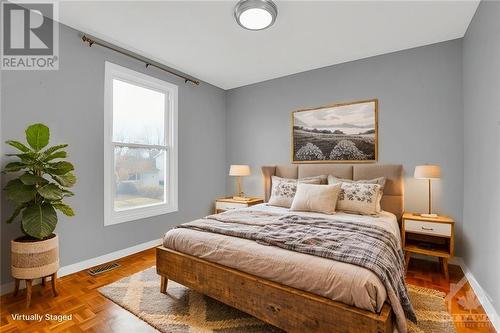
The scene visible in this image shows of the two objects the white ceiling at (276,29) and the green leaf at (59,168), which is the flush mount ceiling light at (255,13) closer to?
the white ceiling at (276,29)

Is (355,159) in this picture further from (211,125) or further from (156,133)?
(156,133)

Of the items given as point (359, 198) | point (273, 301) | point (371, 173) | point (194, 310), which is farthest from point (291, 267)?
point (371, 173)

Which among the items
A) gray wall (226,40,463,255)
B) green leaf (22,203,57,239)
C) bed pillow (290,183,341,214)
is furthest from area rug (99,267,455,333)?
gray wall (226,40,463,255)

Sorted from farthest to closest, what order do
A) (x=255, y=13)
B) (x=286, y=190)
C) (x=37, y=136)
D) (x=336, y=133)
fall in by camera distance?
1. (x=336, y=133)
2. (x=286, y=190)
3. (x=255, y=13)
4. (x=37, y=136)

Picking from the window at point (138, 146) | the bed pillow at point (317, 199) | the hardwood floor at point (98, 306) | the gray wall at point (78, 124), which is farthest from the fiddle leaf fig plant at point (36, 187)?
the bed pillow at point (317, 199)

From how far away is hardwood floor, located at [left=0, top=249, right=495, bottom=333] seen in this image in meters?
1.80

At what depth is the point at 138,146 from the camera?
3.36 m

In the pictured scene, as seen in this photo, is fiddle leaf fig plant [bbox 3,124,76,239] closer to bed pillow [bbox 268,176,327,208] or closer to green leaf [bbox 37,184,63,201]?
green leaf [bbox 37,184,63,201]

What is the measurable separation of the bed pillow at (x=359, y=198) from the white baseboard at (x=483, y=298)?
0.99 meters

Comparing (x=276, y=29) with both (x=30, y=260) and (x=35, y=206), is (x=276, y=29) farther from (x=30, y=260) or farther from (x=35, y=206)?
(x=30, y=260)

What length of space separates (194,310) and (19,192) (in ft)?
5.67

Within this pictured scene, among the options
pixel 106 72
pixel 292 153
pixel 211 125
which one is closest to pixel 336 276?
pixel 292 153

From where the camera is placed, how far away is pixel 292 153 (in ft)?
12.8

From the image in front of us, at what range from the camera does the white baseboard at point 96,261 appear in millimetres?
2248
